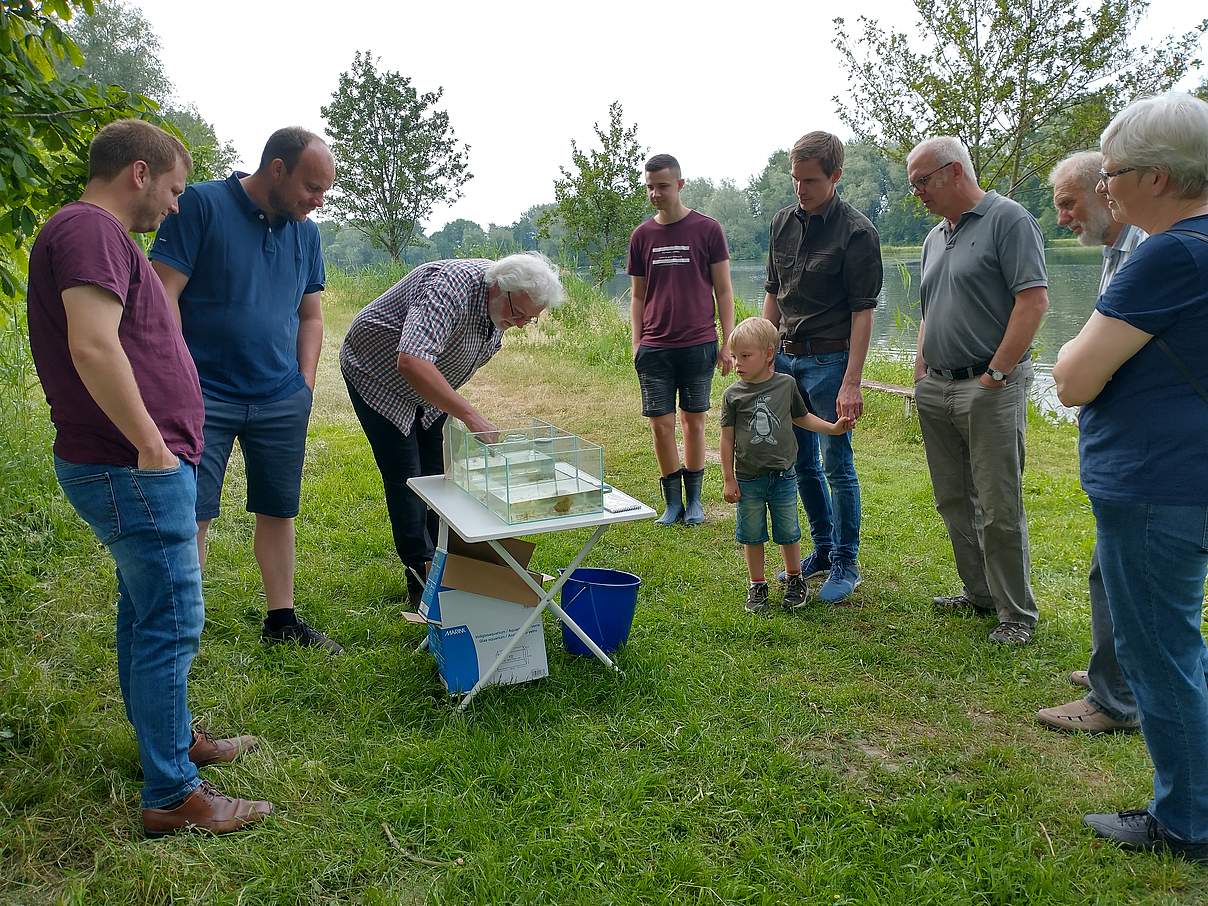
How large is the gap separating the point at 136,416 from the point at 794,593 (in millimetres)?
2872

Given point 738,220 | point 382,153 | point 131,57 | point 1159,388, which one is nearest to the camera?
point 1159,388

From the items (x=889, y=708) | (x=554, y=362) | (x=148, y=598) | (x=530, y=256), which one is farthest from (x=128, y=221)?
(x=554, y=362)

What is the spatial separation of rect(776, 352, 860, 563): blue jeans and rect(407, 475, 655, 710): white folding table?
1302mm

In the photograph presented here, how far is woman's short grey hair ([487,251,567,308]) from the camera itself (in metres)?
3.03

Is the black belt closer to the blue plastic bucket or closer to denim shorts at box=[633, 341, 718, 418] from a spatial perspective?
the blue plastic bucket

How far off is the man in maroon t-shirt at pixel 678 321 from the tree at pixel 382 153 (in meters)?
18.1

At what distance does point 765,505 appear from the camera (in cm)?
378

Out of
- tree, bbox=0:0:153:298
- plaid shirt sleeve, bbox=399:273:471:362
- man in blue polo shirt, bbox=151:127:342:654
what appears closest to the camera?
tree, bbox=0:0:153:298

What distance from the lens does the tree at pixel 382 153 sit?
2173cm

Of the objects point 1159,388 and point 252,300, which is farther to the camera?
point 252,300

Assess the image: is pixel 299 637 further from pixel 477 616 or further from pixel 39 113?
Answer: pixel 39 113

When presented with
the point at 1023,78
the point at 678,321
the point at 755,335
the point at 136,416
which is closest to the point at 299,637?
the point at 136,416

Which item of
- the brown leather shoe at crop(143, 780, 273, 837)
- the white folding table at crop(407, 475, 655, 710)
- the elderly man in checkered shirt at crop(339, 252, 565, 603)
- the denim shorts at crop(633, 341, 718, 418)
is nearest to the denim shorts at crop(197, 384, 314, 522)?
the elderly man in checkered shirt at crop(339, 252, 565, 603)

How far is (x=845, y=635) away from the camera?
11.7ft
